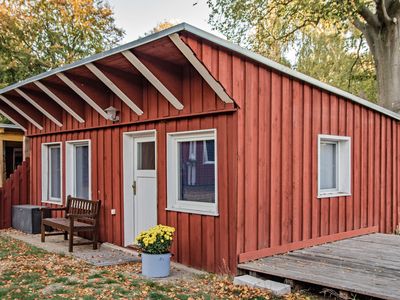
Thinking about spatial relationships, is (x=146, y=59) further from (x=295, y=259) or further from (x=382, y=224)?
(x=382, y=224)

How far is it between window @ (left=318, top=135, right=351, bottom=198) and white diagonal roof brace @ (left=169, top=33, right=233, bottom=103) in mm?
2496

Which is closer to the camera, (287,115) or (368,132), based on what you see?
(287,115)

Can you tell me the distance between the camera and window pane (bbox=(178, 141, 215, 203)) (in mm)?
5516

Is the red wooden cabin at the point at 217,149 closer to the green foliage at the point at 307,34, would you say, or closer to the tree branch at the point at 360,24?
the green foliage at the point at 307,34

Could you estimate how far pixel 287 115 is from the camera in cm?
583

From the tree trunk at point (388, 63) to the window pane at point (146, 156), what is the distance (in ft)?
22.1

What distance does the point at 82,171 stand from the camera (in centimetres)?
816

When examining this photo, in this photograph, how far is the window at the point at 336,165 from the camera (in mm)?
6770

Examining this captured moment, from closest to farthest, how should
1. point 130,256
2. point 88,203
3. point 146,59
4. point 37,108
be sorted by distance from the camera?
point 146,59, point 130,256, point 88,203, point 37,108

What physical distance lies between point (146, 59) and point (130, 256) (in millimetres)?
3071

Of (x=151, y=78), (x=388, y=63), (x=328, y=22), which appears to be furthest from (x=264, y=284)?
(x=328, y=22)

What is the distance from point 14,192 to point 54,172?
1181mm

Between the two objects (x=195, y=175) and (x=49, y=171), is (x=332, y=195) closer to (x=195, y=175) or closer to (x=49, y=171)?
(x=195, y=175)

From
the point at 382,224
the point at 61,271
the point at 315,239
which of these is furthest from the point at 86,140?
the point at 382,224
